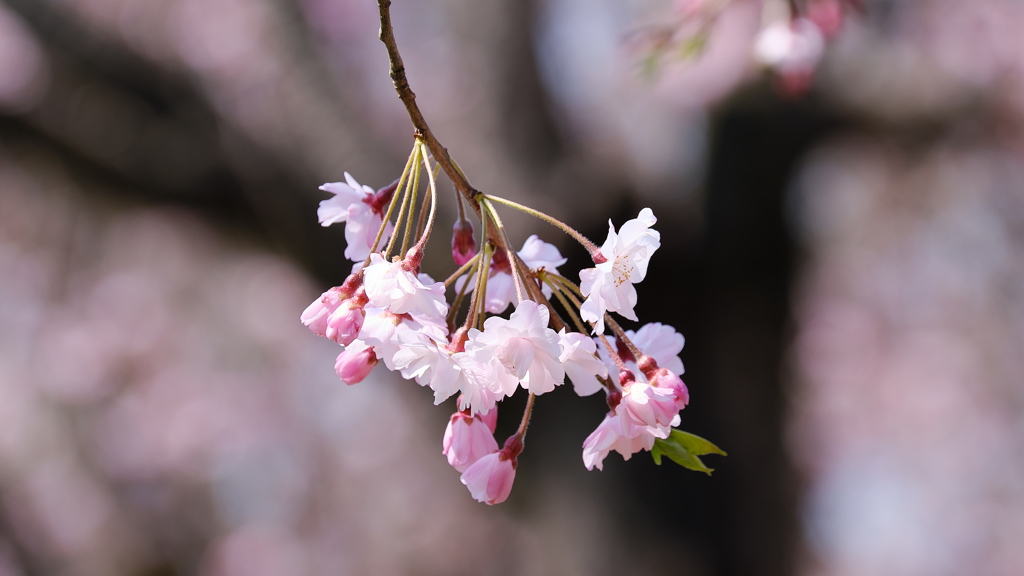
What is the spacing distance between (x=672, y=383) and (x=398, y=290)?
23cm

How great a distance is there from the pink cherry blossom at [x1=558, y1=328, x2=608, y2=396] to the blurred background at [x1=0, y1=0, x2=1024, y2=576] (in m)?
1.10

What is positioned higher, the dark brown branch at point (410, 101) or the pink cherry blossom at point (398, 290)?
the dark brown branch at point (410, 101)

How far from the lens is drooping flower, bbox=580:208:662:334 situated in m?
0.54

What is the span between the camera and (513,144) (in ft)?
8.87

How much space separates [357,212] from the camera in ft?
2.21

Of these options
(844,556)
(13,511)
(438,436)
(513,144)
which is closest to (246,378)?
(13,511)

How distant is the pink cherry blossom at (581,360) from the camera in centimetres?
52

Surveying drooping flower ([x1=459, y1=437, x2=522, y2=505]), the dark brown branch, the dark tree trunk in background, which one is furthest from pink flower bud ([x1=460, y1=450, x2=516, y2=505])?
the dark tree trunk in background

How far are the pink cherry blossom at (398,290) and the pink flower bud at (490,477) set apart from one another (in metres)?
0.16

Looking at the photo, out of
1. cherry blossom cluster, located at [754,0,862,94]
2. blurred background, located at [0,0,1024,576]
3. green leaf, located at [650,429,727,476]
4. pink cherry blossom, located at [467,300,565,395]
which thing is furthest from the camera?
blurred background, located at [0,0,1024,576]

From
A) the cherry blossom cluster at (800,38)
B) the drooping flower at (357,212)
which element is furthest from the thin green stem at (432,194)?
the cherry blossom cluster at (800,38)

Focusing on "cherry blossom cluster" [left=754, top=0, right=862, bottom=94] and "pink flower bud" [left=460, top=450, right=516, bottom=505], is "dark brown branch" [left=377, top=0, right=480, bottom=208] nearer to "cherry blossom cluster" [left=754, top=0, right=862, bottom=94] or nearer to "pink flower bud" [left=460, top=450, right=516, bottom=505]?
"pink flower bud" [left=460, top=450, right=516, bottom=505]

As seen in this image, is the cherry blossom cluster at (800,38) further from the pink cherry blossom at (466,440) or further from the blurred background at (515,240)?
the pink cherry blossom at (466,440)

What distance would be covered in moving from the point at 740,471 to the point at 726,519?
190 millimetres
